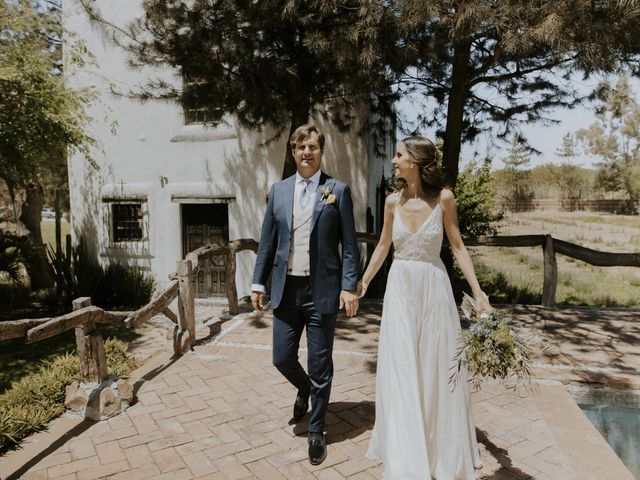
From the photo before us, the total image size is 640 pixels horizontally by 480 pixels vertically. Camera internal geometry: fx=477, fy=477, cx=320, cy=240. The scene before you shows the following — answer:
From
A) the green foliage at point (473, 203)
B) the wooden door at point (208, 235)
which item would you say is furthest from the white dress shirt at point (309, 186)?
the green foliage at point (473, 203)

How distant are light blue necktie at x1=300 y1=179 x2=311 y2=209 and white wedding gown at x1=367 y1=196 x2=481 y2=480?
0.70m

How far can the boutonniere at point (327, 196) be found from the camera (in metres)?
3.18

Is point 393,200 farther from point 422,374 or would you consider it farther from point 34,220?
point 34,220

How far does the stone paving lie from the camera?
3.12 m

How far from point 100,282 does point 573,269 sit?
15.4m

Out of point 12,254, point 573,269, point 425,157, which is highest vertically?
point 425,157

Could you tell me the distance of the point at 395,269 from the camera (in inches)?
115

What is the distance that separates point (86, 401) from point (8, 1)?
8.18 m

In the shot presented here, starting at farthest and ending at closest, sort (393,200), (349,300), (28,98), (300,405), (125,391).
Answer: (28,98) → (125,391) → (300,405) → (349,300) → (393,200)

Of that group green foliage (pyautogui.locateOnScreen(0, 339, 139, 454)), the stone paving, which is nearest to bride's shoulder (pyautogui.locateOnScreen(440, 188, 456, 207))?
the stone paving

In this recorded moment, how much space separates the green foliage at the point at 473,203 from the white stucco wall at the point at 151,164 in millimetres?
4776

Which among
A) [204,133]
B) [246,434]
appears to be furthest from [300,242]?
[204,133]

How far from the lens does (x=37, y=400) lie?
13.6 feet

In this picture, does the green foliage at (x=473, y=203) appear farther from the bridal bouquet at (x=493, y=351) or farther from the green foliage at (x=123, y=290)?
the bridal bouquet at (x=493, y=351)
